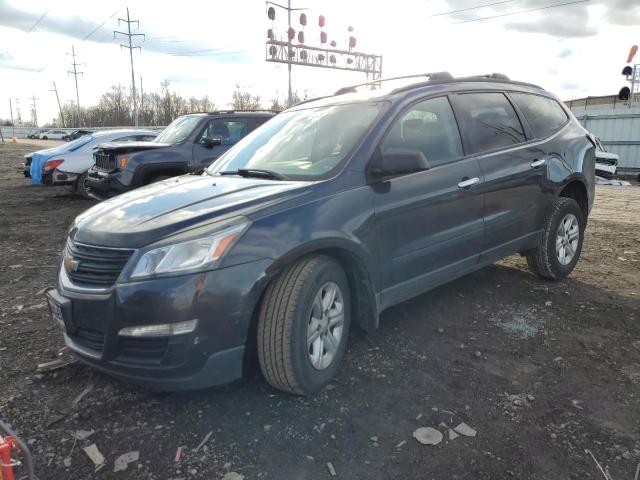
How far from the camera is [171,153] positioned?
26.7 feet

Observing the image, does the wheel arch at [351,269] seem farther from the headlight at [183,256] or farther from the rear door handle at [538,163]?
the rear door handle at [538,163]

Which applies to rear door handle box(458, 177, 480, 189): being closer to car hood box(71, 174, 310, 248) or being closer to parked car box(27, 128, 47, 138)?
car hood box(71, 174, 310, 248)

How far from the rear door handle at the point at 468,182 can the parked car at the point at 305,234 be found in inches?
0.5

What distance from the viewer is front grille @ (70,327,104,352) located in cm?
266

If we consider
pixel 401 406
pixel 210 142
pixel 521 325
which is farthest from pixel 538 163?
pixel 210 142

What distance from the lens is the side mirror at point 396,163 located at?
3172 millimetres

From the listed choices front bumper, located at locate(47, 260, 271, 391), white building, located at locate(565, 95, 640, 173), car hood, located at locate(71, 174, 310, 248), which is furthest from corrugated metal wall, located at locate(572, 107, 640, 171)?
front bumper, located at locate(47, 260, 271, 391)

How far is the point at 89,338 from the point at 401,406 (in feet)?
5.82

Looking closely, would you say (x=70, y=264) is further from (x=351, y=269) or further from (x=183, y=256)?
(x=351, y=269)

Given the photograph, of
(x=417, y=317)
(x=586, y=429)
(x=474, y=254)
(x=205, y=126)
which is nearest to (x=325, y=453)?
(x=586, y=429)

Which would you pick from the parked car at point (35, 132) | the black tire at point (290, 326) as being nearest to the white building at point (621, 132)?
the black tire at point (290, 326)

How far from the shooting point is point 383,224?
324cm

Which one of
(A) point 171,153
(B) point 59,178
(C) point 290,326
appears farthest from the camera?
(B) point 59,178

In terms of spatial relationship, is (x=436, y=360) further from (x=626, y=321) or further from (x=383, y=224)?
(x=626, y=321)
